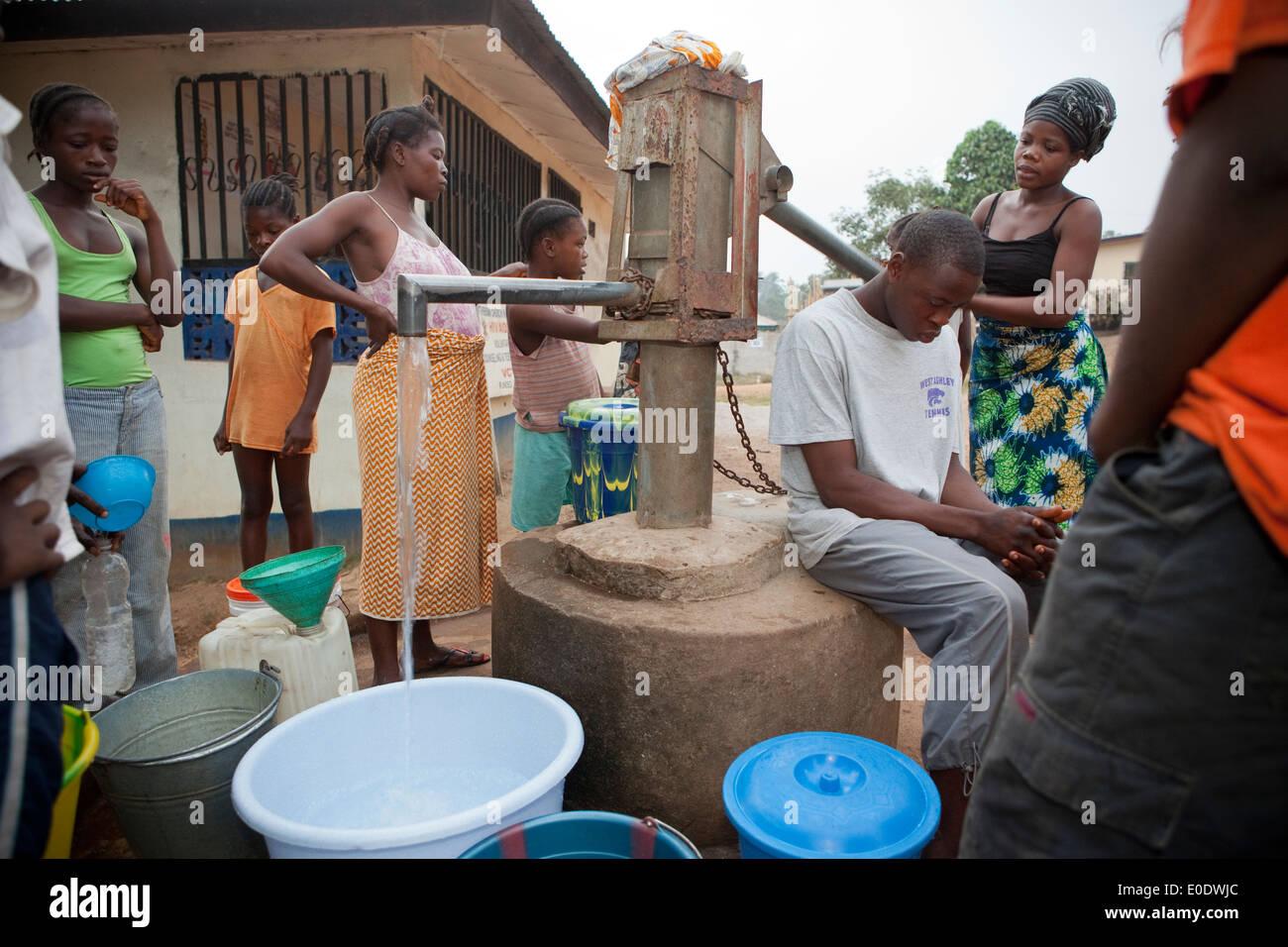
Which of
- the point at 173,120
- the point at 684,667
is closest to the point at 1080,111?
the point at 684,667

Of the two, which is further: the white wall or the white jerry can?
the white wall

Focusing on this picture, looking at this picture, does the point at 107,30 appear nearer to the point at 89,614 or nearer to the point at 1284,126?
the point at 89,614

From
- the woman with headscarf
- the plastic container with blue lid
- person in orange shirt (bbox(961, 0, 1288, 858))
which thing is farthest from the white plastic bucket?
the woman with headscarf

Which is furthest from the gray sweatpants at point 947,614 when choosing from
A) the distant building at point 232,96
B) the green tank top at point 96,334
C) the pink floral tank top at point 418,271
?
the distant building at point 232,96

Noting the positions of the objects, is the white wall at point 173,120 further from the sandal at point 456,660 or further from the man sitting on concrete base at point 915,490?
the man sitting on concrete base at point 915,490

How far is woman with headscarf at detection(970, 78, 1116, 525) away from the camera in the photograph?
2650mm

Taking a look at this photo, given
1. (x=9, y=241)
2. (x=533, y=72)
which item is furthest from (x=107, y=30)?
(x=9, y=241)

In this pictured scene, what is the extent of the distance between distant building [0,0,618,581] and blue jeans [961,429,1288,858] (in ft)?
15.3

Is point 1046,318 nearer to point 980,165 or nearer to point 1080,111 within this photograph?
point 1080,111

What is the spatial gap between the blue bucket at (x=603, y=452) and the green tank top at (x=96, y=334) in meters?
1.53

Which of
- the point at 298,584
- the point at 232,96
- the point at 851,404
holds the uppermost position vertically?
the point at 232,96

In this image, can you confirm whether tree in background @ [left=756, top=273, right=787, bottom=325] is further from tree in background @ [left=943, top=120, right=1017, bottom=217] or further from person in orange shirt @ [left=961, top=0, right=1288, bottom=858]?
person in orange shirt @ [left=961, top=0, right=1288, bottom=858]

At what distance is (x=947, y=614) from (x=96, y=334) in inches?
107

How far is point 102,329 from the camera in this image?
2547 millimetres
